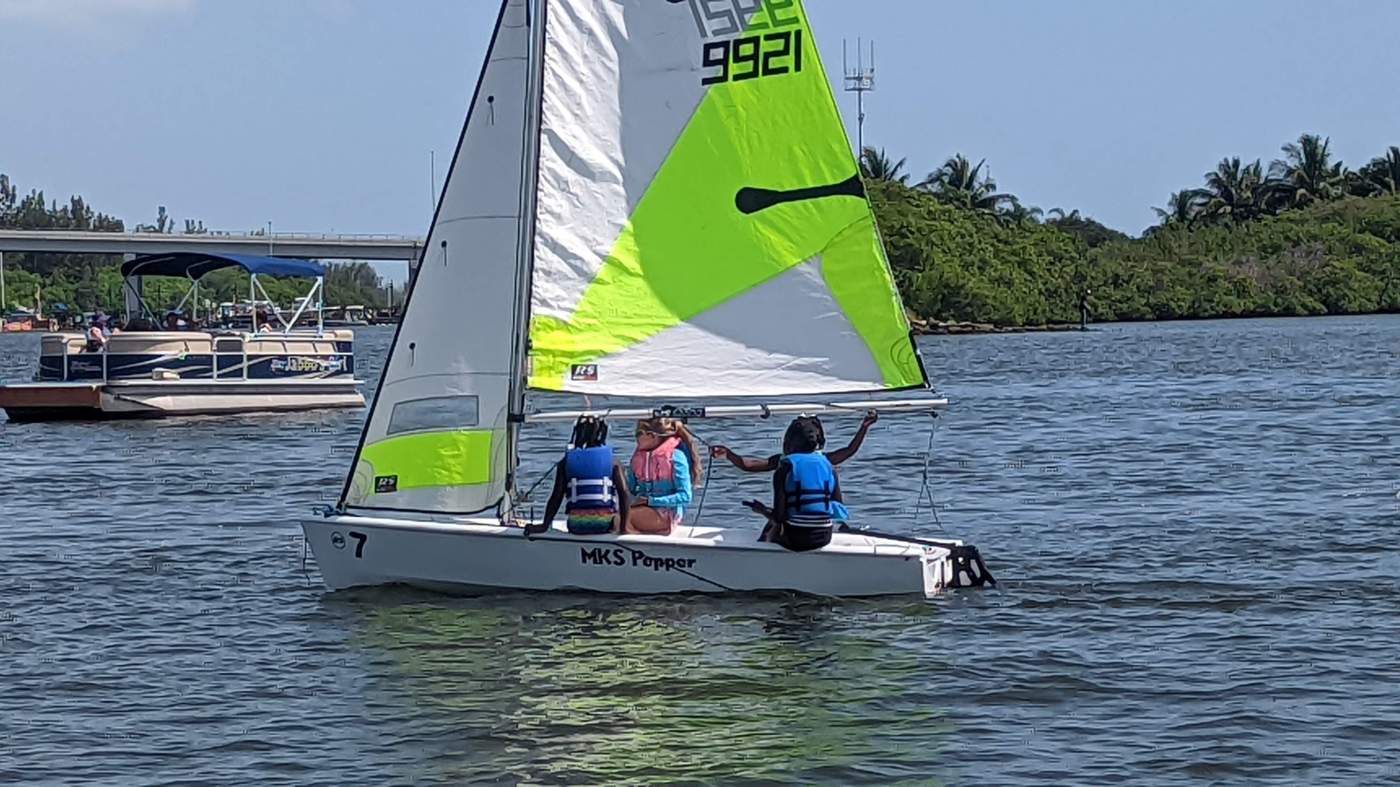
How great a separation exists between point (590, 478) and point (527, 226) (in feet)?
6.93

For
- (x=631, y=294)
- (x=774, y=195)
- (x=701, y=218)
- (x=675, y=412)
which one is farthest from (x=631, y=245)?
(x=675, y=412)

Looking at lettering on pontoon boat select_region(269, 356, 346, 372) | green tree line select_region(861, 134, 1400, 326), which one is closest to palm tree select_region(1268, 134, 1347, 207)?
green tree line select_region(861, 134, 1400, 326)

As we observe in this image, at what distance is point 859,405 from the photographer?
16.0m

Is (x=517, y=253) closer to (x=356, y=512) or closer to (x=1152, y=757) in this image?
(x=356, y=512)

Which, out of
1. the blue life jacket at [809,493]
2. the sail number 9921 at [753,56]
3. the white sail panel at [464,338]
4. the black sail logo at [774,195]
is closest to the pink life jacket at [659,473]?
the blue life jacket at [809,493]

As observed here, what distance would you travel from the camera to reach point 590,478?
620 inches

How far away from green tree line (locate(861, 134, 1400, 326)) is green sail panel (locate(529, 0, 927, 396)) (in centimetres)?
9947

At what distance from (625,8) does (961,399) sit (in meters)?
32.3

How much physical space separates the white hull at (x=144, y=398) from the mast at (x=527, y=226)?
24.6 metres

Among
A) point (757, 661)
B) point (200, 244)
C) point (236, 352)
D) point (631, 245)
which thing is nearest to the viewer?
point (757, 661)

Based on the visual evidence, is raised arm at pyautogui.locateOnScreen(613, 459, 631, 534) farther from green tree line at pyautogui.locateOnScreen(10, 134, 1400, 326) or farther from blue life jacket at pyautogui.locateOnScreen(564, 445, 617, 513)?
green tree line at pyautogui.locateOnScreen(10, 134, 1400, 326)

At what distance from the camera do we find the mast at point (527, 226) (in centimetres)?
1580

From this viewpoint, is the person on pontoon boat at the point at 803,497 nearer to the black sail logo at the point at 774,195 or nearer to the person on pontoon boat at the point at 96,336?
the black sail logo at the point at 774,195

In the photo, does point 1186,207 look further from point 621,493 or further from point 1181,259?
point 621,493
